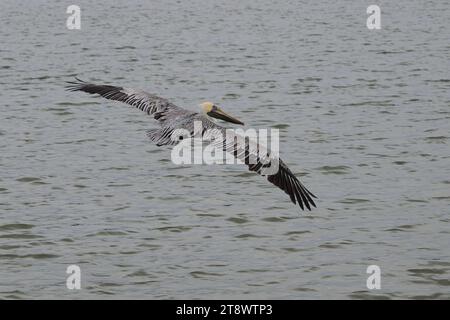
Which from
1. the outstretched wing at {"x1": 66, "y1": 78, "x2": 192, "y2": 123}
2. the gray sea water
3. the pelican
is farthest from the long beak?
the gray sea water

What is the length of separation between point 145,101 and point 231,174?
2622 millimetres

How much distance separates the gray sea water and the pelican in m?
0.89

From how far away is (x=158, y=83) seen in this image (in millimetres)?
25594

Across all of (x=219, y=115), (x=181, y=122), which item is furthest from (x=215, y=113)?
(x=181, y=122)

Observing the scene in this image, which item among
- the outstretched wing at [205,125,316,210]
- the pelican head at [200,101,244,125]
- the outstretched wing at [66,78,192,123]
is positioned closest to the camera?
the outstretched wing at [205,125,316,210]

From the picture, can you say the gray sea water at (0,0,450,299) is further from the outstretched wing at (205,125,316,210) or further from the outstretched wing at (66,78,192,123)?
the outstretched wing at (66,78,192,123)

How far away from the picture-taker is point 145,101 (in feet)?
48.1

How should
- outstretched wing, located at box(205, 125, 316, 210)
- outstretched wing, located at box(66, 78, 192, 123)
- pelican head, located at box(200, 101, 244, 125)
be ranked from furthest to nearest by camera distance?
pelican head, located at box(200, 101, 244, 125)
outstretched wing, located at box(66, 78, 192, 123)
outstretched wing, located at box(205, 125, 316, 210)

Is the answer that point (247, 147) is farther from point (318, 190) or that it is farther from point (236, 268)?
point (318, 190)

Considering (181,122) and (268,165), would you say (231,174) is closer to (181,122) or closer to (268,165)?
(181,122)

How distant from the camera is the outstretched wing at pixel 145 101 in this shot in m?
14.1

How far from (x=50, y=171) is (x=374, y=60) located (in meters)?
13.6

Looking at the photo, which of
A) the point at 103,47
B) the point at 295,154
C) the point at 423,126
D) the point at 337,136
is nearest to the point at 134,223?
the point at 295,154

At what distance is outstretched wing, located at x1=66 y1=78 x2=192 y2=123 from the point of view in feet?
46.3
